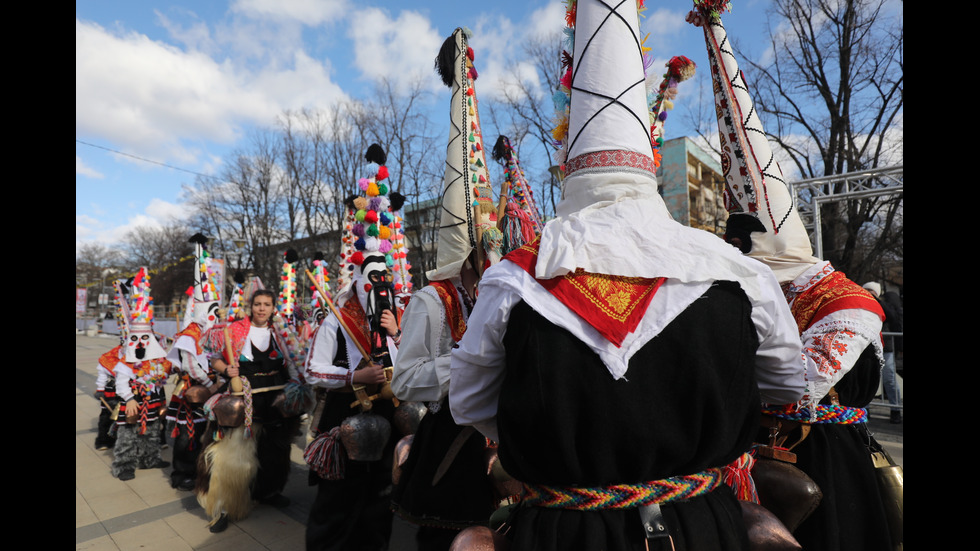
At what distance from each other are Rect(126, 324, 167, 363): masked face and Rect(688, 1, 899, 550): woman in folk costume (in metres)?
6.85

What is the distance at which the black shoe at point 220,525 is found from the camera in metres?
4.55

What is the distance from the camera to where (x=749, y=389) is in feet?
4.49

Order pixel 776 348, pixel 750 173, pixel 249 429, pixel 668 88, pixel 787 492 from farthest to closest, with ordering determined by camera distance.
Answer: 1. pixel 249 429
2. pixel 668 88
3. pixel 750 173
4. pixel 787 492
5. pixel 776 348

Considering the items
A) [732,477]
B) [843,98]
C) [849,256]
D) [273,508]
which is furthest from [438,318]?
[843,98]

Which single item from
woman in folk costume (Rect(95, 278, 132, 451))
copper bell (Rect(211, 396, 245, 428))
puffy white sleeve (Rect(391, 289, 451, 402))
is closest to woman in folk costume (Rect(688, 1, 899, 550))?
puffy white sleeve (Rect(391, 289, 451, 402))

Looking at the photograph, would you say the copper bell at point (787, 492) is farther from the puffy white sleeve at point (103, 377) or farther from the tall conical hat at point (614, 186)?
the puffy white sleeve at point (103, 377)

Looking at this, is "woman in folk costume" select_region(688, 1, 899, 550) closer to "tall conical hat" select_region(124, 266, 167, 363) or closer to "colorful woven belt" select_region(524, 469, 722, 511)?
"colorful woven belt" select_region(524, 469, 722, 511)

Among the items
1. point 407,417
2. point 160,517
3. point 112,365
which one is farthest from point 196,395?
point 407,417

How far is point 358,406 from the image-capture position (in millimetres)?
3818

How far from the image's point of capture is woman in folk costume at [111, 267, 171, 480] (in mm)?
6168

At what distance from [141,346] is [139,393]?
58cm

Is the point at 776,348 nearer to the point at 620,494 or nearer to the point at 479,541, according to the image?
the point at 620,494

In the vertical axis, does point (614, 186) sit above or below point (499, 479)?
above
